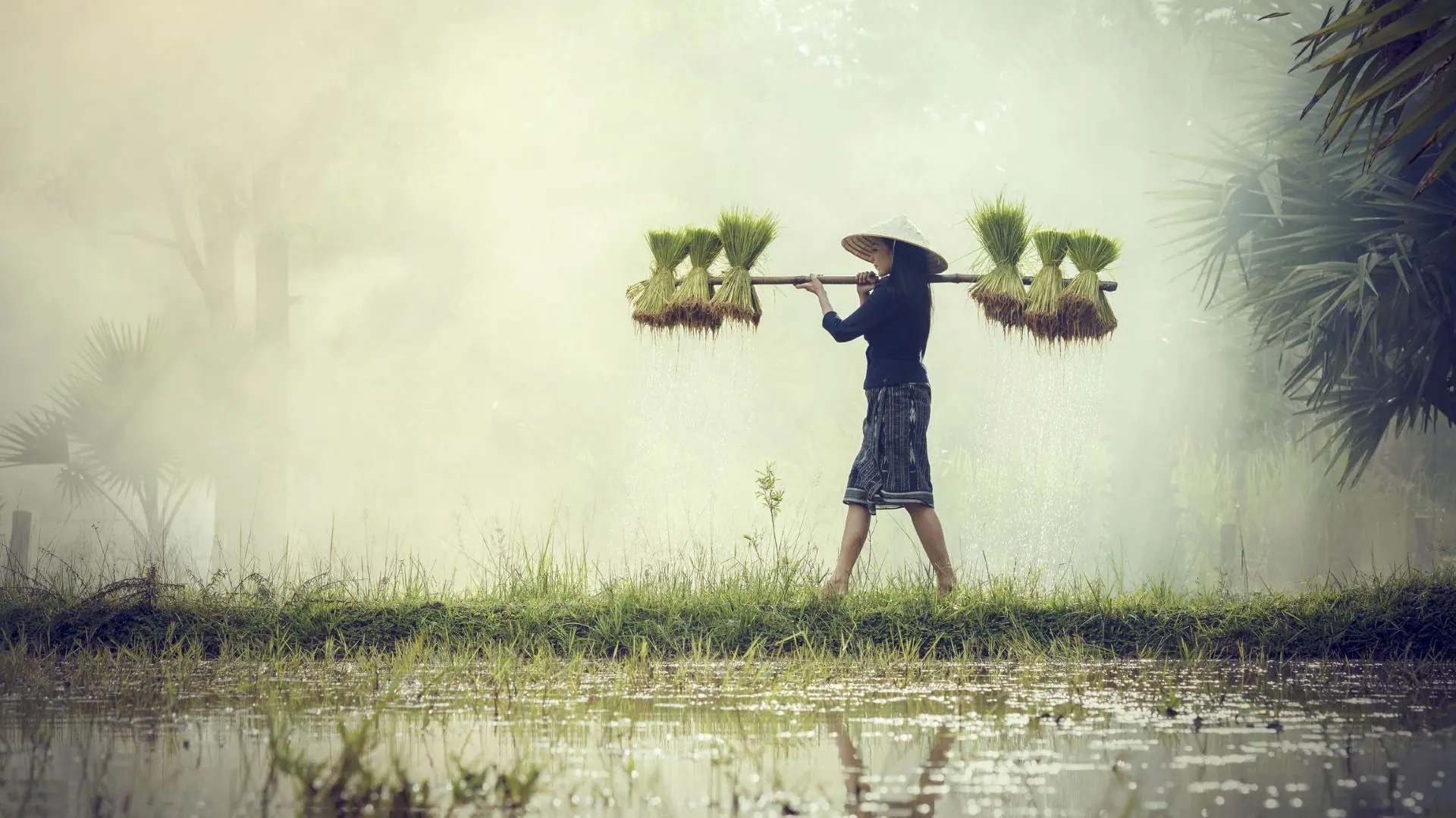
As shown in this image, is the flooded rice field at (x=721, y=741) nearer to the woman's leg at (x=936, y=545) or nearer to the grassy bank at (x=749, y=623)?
the grassy bank at (x=749, y=623)

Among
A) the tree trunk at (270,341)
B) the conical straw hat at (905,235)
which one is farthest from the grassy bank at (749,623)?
the tree trunk at (270,341)

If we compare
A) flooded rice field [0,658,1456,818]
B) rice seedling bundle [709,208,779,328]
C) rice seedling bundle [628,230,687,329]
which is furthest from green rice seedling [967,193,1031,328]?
flooded rice field [0,658,1456,818]

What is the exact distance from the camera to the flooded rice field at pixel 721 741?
2625 millimetres

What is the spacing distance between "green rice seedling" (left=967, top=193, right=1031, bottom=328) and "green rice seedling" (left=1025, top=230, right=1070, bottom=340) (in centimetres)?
6

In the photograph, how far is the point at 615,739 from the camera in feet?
11.4

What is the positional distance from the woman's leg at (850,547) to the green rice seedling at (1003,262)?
1611 mm

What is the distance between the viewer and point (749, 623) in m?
6.31

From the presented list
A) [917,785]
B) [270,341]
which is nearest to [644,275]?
[270,341]

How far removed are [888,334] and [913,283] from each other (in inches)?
13.7

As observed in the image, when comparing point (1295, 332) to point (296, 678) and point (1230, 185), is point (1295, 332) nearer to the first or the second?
point (1230, 185)

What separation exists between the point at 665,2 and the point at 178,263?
10774 millimetres

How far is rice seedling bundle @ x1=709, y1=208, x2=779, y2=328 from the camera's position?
7641mm

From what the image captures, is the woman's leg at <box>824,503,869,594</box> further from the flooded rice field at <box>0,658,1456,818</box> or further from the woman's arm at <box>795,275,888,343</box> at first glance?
the flooded rice field at <box>0,658,1456,818</box>

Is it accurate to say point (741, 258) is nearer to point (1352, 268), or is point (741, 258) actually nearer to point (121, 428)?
point (1352, 268)
